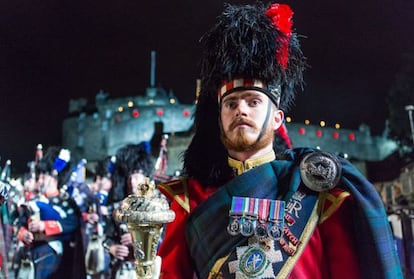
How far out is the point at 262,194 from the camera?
1540 mm

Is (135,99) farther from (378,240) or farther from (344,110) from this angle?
(378,240)

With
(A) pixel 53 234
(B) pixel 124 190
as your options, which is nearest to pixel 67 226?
(A) pixel 53 234

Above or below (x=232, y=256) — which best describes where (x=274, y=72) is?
above

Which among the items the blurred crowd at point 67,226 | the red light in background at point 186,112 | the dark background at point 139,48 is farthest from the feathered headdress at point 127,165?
the red light in background at point 186,112

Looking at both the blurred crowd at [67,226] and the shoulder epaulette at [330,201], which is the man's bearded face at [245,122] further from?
the blurred crowd at [67,226]

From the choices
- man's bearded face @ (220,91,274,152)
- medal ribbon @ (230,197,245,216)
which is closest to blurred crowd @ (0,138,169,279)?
man's bearded face @ (220,91,274,152)

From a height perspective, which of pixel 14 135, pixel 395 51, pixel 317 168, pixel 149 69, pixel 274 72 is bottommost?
pixel 317 168

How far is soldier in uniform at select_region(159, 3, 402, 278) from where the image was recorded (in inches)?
57.3

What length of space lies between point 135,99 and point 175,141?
2215 mm

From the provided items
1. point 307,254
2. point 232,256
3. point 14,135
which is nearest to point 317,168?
point 307,254

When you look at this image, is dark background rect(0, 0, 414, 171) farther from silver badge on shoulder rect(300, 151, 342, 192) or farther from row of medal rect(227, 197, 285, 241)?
row of medal rect(227, 197, 285, 241)

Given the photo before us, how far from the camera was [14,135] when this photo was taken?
5.12 m

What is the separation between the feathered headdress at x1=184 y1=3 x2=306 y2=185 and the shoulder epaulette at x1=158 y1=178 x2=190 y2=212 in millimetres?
96

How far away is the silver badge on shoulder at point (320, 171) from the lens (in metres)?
1.49
